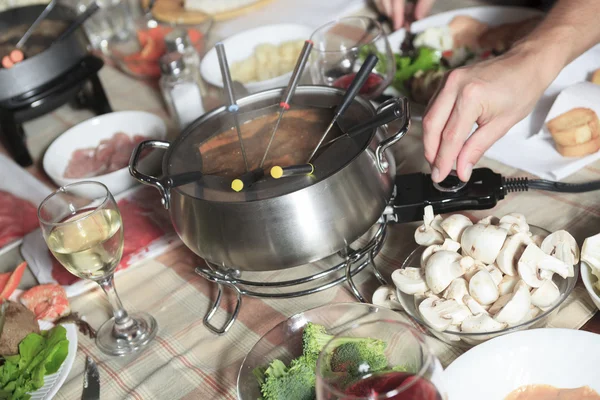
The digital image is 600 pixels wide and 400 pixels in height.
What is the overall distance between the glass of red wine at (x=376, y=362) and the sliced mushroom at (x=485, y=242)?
25cm

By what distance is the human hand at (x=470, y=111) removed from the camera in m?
1.03

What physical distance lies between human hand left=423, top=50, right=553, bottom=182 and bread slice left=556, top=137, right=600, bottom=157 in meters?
0.19

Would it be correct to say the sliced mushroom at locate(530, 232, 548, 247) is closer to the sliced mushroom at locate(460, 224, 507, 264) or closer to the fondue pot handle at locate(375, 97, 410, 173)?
the sliced mushroom at locate(460, 224, 507, 264)

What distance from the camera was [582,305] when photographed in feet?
3.10

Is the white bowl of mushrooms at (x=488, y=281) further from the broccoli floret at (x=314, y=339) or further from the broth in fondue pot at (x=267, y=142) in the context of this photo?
the broth in fondue pot at (x=267, y=142)

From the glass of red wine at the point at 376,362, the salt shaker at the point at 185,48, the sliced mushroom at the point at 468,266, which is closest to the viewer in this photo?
the glass of red wine at the point at 376,362

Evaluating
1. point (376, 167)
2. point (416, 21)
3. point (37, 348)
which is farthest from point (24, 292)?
point (416, 21)

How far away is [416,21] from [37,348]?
1271 millimetres

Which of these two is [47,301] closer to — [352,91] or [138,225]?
[138,225]

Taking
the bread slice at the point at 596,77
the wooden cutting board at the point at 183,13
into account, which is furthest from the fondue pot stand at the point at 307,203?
the wooden cutting board at the point at 183,13

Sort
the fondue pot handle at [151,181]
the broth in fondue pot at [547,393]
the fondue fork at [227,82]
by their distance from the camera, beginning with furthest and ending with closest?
1. the fondue fork at [227,82]
2. the fondue pot handle at [151,181]
3. the broth in fondue pot at [547,393]

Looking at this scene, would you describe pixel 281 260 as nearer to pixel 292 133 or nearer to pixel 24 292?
pixel 292 133

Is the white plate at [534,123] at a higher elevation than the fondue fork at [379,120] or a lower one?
lower

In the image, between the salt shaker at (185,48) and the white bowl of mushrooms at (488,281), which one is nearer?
the white bowl of mushrooms at (488,281)
